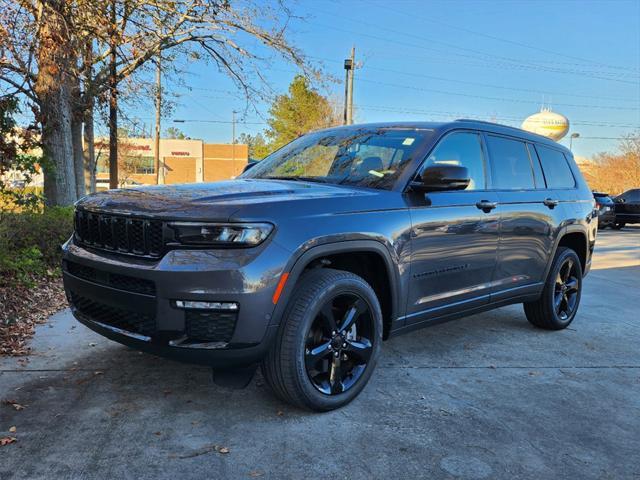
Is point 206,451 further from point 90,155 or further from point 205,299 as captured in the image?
point 90,155

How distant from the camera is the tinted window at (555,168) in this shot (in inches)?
203

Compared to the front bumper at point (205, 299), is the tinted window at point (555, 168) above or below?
above

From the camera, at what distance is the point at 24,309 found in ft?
16.9

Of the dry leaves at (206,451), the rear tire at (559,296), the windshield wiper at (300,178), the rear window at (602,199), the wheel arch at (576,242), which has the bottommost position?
the dry leaves at (206,451)

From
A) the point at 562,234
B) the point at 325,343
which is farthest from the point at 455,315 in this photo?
the point at 562,234

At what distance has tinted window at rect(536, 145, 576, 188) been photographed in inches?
203

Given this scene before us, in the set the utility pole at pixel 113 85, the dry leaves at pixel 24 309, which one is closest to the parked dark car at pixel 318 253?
the dry leaves at pixel 24 309

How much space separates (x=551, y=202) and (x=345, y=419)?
3011 millimetres

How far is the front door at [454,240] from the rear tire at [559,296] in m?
1.19

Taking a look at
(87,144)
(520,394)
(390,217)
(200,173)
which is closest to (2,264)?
(390,217)

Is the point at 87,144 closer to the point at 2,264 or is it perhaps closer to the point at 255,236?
the point at 2,264

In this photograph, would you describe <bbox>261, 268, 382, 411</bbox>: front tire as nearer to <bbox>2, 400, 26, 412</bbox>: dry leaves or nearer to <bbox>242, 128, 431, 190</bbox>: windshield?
<bbox>242, 128, 431, 190</bbox>: windshield

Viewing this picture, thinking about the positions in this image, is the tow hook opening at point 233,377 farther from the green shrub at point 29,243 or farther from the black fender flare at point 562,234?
the green shrub at point 29,243

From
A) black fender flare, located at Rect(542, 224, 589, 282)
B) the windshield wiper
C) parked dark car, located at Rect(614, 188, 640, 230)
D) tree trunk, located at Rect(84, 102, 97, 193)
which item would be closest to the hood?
the windshield wiper
